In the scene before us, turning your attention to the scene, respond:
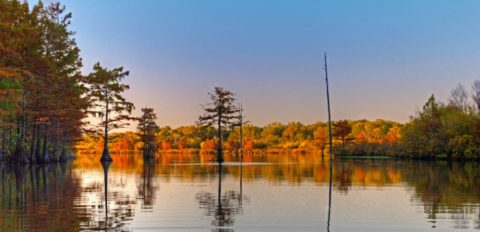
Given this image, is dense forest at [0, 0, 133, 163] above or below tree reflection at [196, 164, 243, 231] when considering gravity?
above

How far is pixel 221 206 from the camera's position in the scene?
1455 centimetres

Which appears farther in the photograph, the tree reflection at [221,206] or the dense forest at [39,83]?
the dense forest at [39,83]

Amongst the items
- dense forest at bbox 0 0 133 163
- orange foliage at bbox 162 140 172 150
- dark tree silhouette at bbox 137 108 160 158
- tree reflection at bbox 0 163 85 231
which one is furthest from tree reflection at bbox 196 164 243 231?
orange foliage at bbox 162 140 172 150

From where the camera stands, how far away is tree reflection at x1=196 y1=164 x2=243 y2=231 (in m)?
11.5

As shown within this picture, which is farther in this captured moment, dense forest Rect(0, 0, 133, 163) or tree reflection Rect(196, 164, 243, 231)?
dense forest Rect(0, 0, 133, 163)

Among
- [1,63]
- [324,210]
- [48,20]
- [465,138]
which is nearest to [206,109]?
[48,20]

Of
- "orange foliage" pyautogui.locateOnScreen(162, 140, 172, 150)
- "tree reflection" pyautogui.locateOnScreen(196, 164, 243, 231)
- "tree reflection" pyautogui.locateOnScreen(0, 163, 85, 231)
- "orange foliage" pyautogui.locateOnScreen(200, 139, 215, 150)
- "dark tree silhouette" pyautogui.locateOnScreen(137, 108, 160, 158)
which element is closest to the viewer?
"tree reflection" pyautogui.locateOnScreen(0, 163, 85, 231)

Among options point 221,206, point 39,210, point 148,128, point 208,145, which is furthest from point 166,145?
point 39,210

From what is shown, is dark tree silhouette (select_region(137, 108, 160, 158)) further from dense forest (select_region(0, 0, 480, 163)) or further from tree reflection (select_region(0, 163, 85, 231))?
tree reflection (select_region(0, 163, 85, 231))

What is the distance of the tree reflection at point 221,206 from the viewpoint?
37.8ft

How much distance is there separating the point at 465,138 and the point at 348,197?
40577mm

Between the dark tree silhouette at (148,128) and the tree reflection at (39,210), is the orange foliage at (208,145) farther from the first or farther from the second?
the tree reflection at (39,210)

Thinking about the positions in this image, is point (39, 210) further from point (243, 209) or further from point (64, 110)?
point (64, 110)

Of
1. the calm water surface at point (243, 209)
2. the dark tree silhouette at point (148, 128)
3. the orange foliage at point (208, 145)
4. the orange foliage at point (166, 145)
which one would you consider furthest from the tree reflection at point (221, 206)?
the orange foliage at point (166, 145)
